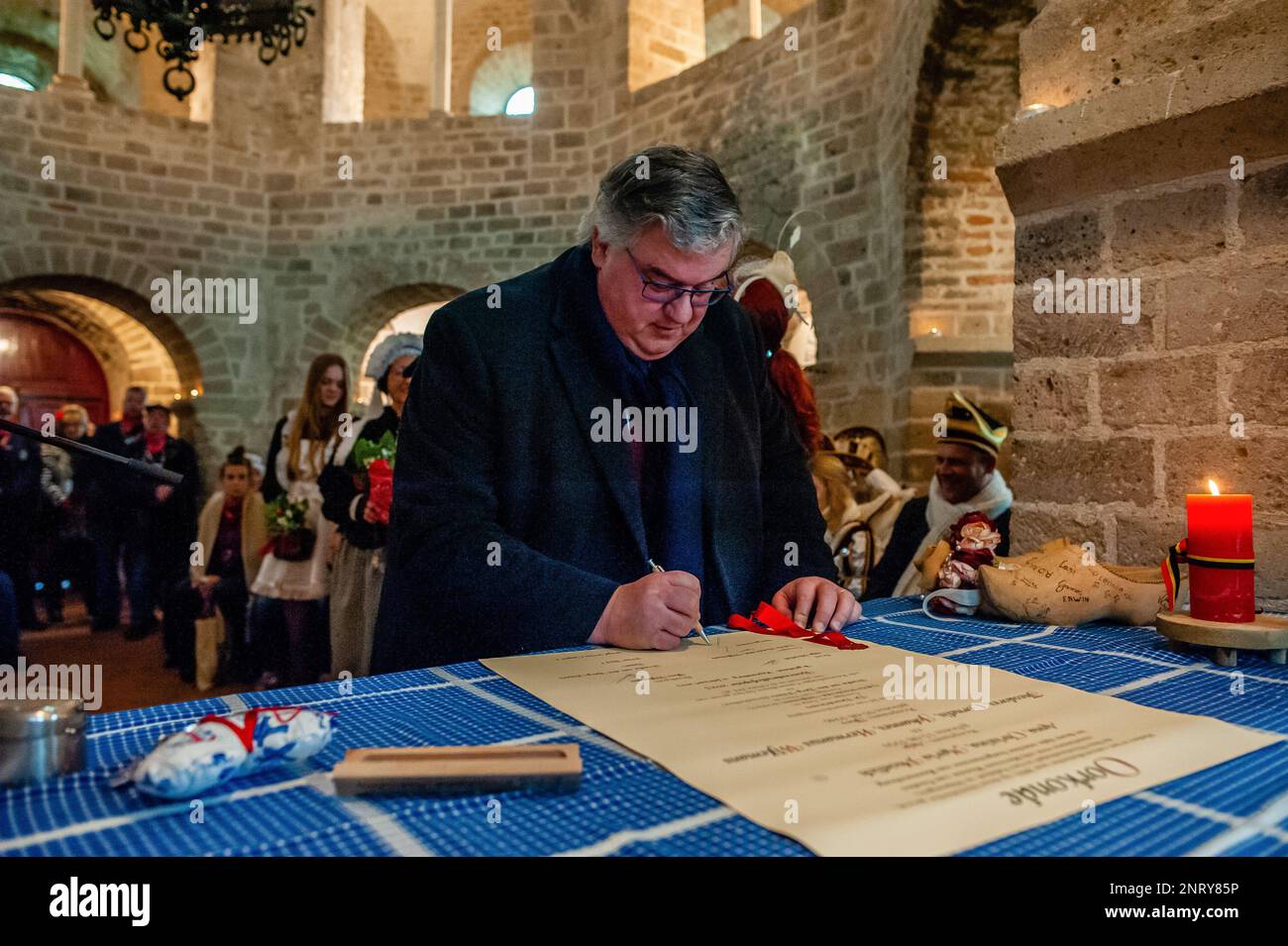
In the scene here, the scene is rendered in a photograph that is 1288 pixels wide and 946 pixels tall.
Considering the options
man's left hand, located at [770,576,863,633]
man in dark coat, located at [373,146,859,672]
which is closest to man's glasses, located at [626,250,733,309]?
man in dark coat, located at [373,146,859,672]

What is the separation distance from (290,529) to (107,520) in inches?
143

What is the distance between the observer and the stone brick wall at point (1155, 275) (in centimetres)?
165

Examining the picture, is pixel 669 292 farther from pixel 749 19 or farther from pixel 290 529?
pixel 749 19

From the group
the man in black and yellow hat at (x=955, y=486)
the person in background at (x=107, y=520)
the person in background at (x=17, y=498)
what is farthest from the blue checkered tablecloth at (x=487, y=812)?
the person in background at (x=107, y=520)

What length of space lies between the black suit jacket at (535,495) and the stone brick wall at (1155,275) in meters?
0.60

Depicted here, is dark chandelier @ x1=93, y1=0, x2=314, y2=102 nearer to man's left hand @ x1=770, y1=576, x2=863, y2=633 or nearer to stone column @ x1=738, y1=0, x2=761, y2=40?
stone column @ x1=738, y1=0, x2=761, y2=40

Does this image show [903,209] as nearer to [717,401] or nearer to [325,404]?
[325,404]

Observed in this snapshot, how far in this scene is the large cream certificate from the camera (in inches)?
27.1

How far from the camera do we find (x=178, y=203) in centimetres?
981

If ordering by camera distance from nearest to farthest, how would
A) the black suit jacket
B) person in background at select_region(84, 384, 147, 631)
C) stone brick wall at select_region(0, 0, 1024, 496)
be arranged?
the black suit jacket → person in background at select_region(84, 384, 147, 631) → stone brick wall at select_region(0, 0, 1024, 496)

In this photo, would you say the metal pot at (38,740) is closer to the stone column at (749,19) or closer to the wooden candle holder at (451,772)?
the wooden candle holder at (451,772)

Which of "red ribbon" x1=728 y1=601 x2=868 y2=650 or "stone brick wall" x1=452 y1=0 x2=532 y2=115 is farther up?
"stone brick wall" x1=452 y1=0 x2=532 y2=115

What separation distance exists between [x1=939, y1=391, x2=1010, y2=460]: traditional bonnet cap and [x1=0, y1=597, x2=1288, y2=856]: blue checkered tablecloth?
2755 mm

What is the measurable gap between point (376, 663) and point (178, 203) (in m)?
9.89
